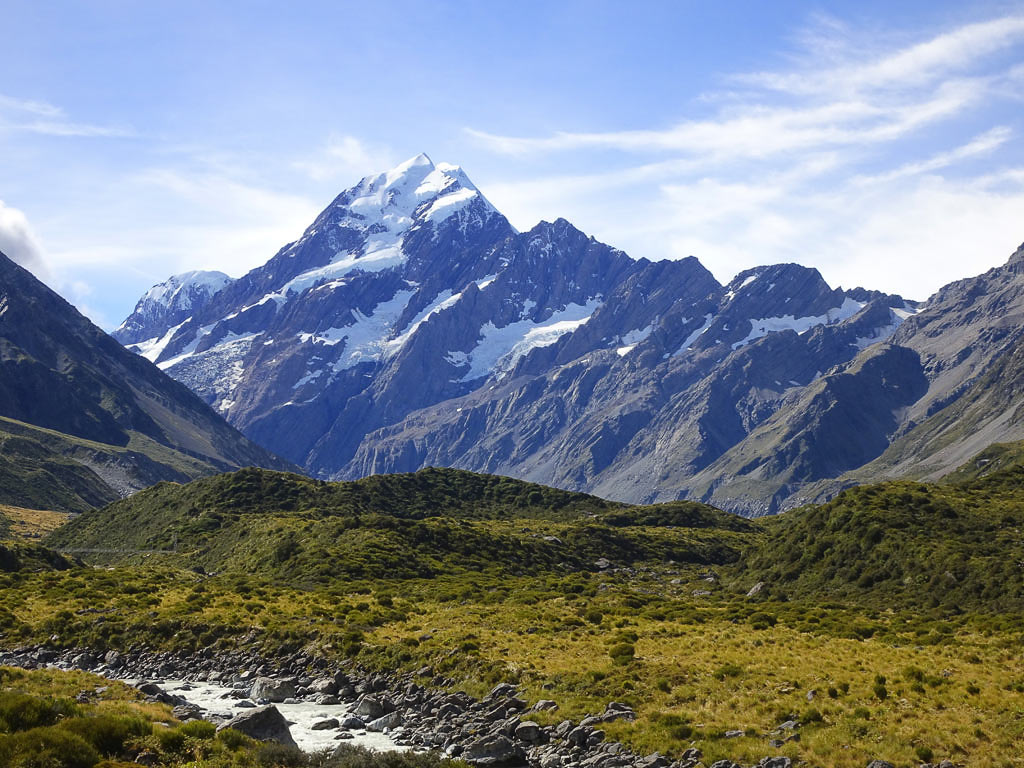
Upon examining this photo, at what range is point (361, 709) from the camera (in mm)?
47125

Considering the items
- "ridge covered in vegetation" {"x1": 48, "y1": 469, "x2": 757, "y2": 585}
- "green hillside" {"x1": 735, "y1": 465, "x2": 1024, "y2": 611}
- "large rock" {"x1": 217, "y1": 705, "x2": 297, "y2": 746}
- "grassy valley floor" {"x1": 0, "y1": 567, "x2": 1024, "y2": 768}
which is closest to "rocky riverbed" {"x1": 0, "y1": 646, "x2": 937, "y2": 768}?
"large rock" {"x1": 217, "y1": 705, "x2": 297, "y2": 746}

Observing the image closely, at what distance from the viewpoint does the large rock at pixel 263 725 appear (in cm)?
3656

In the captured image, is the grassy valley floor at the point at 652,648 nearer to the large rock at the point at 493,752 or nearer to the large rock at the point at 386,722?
the large rock at the point at 493,752

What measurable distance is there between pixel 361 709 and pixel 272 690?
24.0 ft

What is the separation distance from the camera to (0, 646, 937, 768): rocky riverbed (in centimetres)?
3781

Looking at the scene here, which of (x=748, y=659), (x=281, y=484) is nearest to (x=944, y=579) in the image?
(x=748, y=659)

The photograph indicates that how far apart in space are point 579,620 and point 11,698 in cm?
4102

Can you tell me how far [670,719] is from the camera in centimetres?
3934

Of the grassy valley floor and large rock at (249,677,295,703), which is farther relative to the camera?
large rock at (249,677,295,703)

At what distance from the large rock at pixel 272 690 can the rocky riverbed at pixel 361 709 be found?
0.24 feet

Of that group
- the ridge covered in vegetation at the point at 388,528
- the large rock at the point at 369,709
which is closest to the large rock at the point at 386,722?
the large rock at the point at 369,709

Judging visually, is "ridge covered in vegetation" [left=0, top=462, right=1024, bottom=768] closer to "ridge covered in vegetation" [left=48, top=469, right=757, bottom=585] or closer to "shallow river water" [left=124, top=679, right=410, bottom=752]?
"ridge covered in vegetation" [left=48, top=469, right=757, bottom=585]

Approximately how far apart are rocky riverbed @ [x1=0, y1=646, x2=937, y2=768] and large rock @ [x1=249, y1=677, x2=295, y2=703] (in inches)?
2.9

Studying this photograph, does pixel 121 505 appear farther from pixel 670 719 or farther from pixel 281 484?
pixel 670 719
